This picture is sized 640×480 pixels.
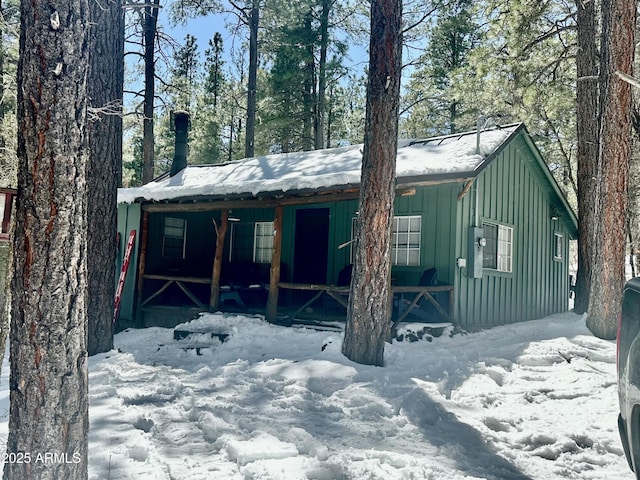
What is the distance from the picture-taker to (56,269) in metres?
2.49

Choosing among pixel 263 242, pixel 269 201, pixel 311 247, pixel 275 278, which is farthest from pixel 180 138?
pixel 275 278

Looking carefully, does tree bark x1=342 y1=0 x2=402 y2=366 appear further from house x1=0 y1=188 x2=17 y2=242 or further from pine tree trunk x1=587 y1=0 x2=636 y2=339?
pine tree trunk x1=587 y1=0 x2=636 y2=339

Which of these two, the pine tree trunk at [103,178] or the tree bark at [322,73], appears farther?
the tree bark at [322,73]

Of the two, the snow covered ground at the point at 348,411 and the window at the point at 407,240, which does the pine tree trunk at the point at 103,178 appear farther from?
the window at the point at 407,240

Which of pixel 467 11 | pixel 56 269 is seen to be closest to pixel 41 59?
pixel 56 269

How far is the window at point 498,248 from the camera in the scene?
981 cm

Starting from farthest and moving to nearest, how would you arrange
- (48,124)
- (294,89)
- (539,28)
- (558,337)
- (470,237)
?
(294,89)
(539,28)
(470,237)
(558,337)
(48,124)

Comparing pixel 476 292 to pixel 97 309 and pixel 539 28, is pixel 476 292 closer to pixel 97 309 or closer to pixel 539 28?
pixel 97 309

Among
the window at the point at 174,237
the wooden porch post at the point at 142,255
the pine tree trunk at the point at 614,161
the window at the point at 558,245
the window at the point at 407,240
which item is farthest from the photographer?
the window at the point at 558,245

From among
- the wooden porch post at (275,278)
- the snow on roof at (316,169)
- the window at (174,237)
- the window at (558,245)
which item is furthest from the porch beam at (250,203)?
the window at (558,245)

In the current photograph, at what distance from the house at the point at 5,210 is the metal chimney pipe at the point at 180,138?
11.0 metres

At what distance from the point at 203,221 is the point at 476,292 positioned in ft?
20.2

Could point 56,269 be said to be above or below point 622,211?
below

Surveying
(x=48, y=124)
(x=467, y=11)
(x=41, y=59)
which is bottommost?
(x=48, y=124)
